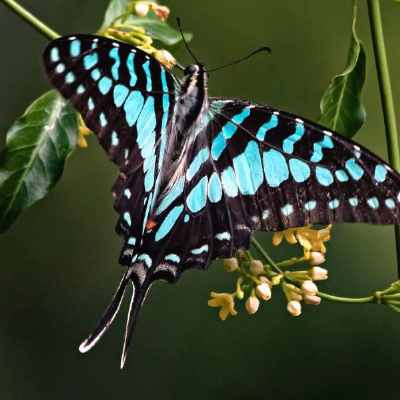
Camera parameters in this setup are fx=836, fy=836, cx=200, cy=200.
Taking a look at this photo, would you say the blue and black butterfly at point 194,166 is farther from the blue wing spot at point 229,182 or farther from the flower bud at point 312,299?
the flower bud at point 312,299

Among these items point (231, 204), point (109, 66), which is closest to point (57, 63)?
point (109, 66)

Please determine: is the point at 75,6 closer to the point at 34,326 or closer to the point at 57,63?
the point at 34,326

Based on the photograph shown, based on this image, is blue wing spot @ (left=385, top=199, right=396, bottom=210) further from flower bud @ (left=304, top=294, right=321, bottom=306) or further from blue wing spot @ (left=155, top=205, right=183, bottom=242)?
blue wing spot @ (left=155, top=205, right=183, bottom=242)

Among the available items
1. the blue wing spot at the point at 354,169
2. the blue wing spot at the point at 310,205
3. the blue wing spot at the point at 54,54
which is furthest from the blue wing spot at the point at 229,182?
the blue wing spot at the point at 54,54

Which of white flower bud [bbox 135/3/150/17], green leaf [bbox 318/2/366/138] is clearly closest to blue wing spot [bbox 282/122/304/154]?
green leaf [bbox 318/2/366/138]

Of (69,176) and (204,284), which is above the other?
(69,176)

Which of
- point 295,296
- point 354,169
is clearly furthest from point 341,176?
point 295,296
